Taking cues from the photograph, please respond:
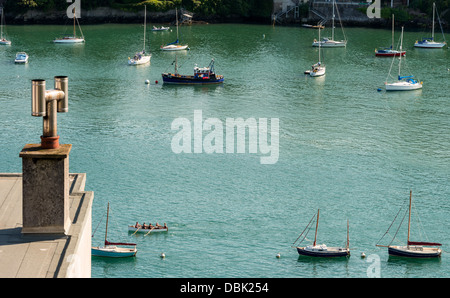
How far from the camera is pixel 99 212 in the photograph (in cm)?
4516

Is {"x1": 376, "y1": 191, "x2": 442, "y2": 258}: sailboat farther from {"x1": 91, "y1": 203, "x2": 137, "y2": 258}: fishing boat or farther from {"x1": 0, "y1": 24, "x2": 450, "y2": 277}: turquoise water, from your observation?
{"x1": 91, "y1": 203, "x2": 137, "y2": 258}: fishing boat

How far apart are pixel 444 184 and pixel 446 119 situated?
18239 millimetres

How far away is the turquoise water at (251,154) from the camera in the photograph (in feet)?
135

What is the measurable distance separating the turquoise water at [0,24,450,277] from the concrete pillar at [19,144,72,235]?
2177 cm

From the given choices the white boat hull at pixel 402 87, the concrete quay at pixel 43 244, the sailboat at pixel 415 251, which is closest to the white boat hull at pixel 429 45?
the white boat hull at pixel 402 87

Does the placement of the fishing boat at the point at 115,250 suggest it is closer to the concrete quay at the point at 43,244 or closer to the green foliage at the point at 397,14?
the concrete quay at the point at 43,244

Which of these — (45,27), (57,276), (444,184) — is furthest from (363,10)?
(57,276)

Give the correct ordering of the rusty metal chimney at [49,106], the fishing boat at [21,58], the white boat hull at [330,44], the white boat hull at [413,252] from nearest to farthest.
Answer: the rusty metal chimney at [49,106]
the white boat hull at [413,252]
the fishing boat at [21,58]
the white boat hull at [330,44]

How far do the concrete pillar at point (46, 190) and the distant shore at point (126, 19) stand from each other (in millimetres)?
101763

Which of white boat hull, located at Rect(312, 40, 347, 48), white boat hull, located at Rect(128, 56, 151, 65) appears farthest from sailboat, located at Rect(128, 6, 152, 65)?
white boat hull, located at Rect(312, 40, 347, 48)

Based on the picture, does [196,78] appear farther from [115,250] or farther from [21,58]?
[115,250]

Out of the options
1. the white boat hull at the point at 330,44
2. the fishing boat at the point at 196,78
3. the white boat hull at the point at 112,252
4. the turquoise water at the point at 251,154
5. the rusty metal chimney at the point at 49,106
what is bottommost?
the white boat hull at the point at 112,252

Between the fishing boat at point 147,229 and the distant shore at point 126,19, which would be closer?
the fishing boat at point 147,229

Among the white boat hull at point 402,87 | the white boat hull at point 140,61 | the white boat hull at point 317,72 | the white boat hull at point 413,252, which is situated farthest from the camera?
the white boat hull at point 140,61
